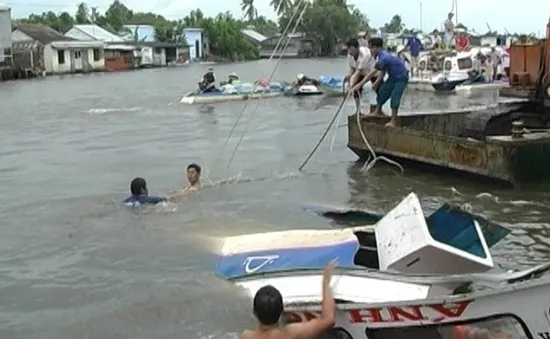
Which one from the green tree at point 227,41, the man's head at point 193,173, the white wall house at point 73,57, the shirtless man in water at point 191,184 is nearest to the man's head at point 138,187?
the shirtless man in water at point 191,184

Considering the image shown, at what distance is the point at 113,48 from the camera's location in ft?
284

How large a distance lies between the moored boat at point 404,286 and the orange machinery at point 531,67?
28.2 ft

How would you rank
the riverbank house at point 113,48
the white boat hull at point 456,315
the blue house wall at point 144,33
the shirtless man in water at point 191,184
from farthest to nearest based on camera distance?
the blue house wall at point 144,33 → the riverbank house at point 113,48 → the shirtless man in water at point 191,184 → the white boat hull at point 456,315

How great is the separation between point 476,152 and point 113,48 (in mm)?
76137

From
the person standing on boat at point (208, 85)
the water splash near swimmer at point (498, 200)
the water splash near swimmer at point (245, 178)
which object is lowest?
the water splash near swimmer at point (245, 178)

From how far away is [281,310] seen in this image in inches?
230

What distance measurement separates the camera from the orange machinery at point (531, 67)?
15719 mm

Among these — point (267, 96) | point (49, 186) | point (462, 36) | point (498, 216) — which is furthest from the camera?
point (462, 36)

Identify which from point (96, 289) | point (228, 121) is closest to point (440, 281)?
point (96, 289)

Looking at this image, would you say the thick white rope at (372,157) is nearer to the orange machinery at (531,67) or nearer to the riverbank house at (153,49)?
the orange machinery at (531,67)

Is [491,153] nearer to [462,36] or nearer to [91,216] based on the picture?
[91,216]

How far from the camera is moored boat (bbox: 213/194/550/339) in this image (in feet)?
18.0

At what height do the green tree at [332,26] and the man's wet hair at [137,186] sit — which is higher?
the green tree at [332,26]

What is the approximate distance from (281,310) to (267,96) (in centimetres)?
3274
